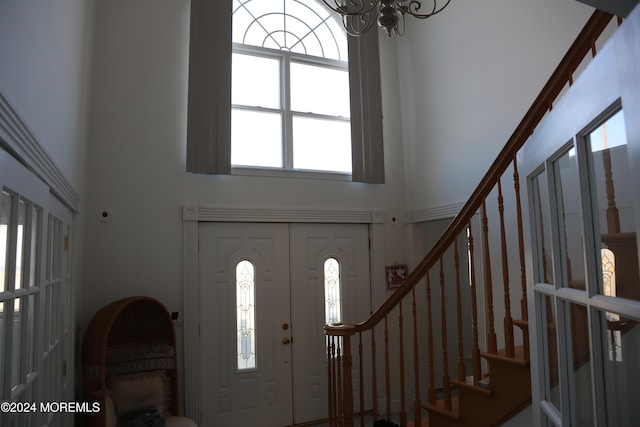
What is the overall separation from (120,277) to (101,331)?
79 cm

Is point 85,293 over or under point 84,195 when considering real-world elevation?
under

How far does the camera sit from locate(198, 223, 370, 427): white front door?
404cm

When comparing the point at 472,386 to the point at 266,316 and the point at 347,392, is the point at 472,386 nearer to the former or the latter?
the point at 347,392

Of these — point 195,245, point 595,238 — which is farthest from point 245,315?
point 595,238

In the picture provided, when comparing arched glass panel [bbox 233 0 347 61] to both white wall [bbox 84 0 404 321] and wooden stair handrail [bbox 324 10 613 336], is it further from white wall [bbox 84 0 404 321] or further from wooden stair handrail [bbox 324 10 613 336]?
wooden stair handrail [bbox 324 10 613 336]

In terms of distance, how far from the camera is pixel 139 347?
11.8 ft

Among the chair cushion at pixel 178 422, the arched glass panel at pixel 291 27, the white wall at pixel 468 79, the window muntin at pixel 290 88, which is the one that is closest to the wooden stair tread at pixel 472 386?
the white wall at pixel 468 79

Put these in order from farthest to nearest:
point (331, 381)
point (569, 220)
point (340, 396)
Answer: point (331, 381) < point (340, 396) < point (569, 220)

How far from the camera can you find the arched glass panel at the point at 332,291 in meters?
4.49

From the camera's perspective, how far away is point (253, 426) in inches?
161

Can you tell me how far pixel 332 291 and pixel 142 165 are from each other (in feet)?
7.39

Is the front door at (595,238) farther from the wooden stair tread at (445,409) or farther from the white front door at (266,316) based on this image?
the white front door at (266,316)

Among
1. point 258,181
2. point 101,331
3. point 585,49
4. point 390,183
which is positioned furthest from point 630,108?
point 390,183

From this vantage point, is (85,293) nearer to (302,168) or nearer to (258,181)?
(258,181)
